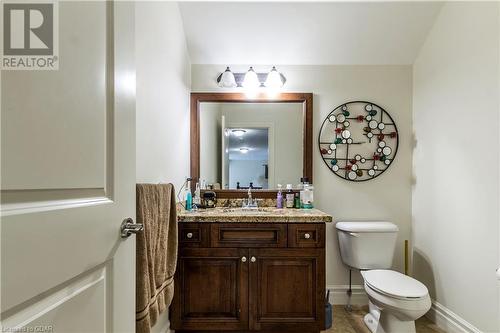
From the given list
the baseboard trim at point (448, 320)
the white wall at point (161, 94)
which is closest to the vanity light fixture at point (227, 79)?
the white wall at point (161, 94)

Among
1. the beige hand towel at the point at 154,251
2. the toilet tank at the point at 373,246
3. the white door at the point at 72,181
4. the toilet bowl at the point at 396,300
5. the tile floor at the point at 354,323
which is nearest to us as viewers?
the white door at the point at 72,181

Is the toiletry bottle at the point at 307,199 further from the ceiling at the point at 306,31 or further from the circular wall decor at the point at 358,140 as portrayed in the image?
the ceiling at the point at 306,31

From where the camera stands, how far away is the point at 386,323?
5.81 ft

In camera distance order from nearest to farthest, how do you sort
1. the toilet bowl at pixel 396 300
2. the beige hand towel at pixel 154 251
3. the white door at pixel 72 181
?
the white door at pixel 72 181, the beige hand towel at pixel 154 251, the toilet bowl at pixel 396 300

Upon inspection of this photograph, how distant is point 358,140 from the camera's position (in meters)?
2.41

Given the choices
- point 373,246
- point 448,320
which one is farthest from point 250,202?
point 448,320

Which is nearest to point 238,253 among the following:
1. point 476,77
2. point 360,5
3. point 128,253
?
point 128,253

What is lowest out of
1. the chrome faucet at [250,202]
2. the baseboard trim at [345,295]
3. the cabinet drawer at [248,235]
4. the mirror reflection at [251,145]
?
the baseboard trim at [345,295]

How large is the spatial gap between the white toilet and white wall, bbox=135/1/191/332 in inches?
55.8

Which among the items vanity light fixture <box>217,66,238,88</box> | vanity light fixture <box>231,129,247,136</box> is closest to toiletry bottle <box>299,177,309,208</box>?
vanity light fixture <box>231,129,247,136</box>

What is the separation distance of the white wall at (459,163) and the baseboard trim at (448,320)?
44 mm

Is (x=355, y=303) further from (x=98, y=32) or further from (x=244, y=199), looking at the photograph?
(x=98, y=32)

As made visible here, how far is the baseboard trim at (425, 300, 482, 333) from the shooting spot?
177cm

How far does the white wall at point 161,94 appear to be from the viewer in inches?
53.0
